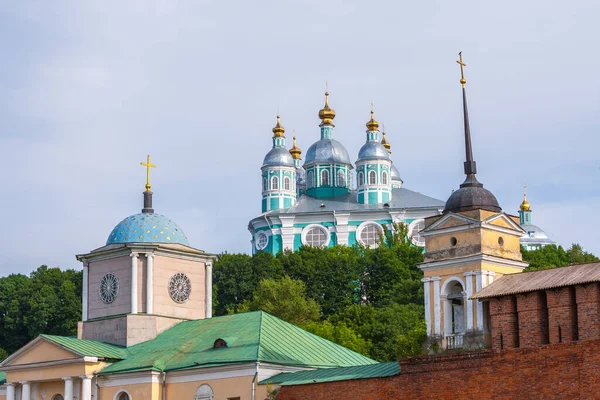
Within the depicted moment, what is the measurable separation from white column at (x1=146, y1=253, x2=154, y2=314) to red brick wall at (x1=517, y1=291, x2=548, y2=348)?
696 inches

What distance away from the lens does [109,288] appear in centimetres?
4706

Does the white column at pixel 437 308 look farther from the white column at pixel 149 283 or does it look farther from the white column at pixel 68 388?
the white column at pixel 68 388

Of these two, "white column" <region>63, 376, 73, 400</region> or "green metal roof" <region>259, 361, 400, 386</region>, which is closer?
"green metal roof" <region>259, 361, 400, 386</region>

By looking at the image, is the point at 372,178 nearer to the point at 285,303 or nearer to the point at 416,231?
the point at 416,231

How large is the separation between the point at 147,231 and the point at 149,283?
220 centimetres

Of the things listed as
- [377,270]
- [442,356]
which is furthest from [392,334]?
[442,356]

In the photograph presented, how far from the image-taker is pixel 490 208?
120 ft

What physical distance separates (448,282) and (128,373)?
11649 mm

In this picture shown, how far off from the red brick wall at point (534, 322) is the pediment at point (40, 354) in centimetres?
1692

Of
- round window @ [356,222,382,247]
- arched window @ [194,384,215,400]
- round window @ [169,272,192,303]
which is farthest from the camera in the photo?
round window @ [356,222,382,247]

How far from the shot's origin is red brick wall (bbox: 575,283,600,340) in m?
30.4

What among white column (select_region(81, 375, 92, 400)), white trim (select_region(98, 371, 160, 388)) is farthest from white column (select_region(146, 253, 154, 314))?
white column (select_region(81, 375, 92, 400))

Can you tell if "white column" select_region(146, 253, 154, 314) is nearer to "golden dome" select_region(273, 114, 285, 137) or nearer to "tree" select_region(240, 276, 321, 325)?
"tree" select_region(240, 276, 321, 325)

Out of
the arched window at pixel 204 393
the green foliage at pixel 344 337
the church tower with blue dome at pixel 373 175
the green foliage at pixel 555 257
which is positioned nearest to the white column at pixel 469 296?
the arched window at pixel 204 393
